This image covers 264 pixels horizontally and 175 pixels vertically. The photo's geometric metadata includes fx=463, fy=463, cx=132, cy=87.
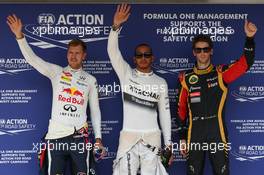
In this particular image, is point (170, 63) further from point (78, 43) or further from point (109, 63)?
point (78, 43)

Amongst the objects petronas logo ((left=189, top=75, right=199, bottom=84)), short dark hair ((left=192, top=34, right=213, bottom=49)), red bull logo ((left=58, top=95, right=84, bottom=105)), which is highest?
short dark hair ((left=192, top=34, right=213, bottom=49))

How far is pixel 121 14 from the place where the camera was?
4.01 m

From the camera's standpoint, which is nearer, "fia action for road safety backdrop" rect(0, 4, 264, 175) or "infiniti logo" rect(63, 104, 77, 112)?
"infiniti logo" rect(63, 104, 77, 112)

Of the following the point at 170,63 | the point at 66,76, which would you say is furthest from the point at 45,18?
the point at 170,63

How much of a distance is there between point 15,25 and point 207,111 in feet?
5.90

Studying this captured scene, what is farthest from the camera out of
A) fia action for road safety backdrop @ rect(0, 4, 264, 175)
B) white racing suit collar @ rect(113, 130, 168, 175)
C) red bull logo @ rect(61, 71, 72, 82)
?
fia action for road safety backdrop @ rect(0, 4, 264, 175)

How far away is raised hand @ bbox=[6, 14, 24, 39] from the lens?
387 centimetres

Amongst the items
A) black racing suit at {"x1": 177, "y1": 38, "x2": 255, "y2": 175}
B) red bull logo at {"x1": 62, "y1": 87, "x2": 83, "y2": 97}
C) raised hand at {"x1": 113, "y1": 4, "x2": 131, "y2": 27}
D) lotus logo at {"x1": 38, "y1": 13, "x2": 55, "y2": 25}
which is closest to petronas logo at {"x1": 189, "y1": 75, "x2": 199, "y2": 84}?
black racing suit at {"x1": 177, "y1": 38, "x2": 255, "y2": 175}

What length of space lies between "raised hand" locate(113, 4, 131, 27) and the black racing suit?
0.75 m

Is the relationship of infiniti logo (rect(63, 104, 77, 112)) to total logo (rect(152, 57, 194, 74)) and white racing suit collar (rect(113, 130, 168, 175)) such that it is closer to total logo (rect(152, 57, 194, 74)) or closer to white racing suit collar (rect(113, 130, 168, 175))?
white racing suit collar (rect(113, 130, 168, 175))

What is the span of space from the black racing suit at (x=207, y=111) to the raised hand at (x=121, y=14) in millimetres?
755

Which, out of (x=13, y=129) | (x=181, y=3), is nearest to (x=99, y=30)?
(x=181, y=3)

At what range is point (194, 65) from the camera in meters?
4.21

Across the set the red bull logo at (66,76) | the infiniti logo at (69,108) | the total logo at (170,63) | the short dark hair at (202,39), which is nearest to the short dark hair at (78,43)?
the red bull logo at (66,76)
